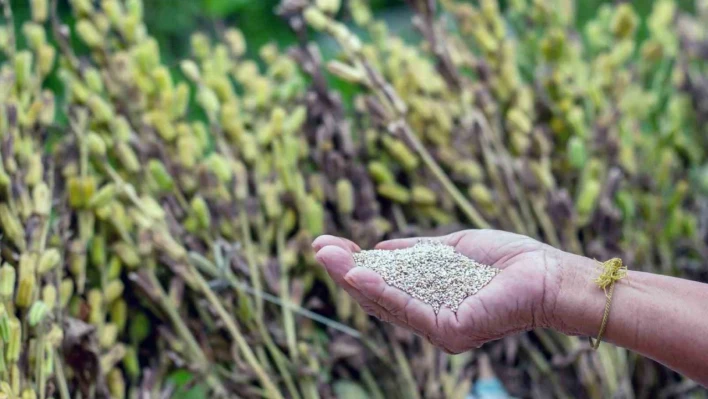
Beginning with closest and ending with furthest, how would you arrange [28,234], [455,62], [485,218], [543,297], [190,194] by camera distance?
[543,297]
[28,234]
[190,194]
[485,218]
[455,62]

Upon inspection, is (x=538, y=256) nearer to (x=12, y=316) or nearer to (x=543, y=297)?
(x=543, y=297)

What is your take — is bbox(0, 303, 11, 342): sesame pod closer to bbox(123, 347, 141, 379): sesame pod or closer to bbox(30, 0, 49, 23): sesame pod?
bbox(123, 347, 141, 379): sesame pod

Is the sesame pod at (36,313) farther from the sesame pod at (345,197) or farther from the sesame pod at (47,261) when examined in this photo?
the sesame pod at (345,197)

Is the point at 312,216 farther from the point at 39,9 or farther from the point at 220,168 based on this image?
the point at 39,9

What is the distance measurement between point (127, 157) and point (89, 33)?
0.78 feet

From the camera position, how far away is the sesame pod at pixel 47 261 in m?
0.93

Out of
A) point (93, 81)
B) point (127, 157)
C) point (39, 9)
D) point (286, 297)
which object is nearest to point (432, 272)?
point (286, 297)

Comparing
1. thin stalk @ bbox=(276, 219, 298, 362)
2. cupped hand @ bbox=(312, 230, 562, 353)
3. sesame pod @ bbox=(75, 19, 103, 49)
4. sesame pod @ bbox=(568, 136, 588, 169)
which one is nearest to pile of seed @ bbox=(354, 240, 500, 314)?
cupped hand @ bbox=(312, 230, 562, 353)

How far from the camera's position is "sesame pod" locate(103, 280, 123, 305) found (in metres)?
1.04

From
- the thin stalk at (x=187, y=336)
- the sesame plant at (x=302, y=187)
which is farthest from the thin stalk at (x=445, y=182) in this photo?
the thin stalk at (x=187, y=336)

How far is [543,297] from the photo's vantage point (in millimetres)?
844

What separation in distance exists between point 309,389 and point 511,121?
0.60 metres

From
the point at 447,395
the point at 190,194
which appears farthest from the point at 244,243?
the point at 447,395

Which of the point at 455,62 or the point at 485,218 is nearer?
the point at 485,218
